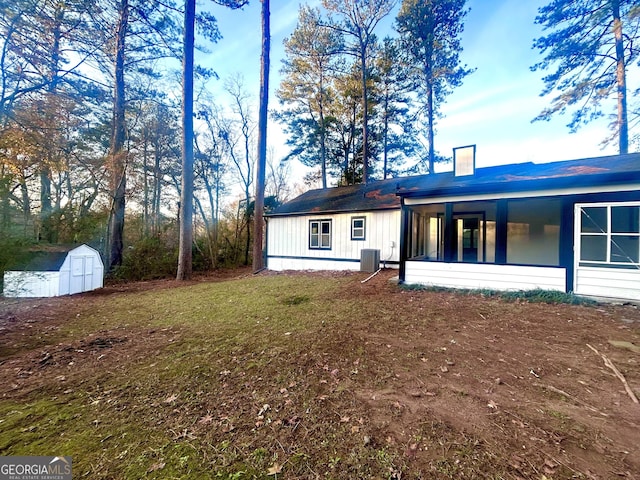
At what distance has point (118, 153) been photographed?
10266 mm

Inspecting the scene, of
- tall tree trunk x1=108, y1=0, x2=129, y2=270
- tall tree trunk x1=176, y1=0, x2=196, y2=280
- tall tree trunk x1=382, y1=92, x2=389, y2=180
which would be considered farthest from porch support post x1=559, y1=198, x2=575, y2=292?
tall tree trunk x1=108, y1=0, x2=129, y2=270

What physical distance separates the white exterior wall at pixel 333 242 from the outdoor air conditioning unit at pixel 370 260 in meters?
0.42

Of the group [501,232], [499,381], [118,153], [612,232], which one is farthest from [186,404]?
[118,153]

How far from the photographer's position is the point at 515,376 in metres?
2.90

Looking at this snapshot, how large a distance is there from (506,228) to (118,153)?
12767 millimetres

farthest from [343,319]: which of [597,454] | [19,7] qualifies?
[19,7]

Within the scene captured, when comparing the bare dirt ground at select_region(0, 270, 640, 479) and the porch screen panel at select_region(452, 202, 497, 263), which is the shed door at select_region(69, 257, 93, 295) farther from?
the porch screen panel at select_region(452, 202, 497, 263)

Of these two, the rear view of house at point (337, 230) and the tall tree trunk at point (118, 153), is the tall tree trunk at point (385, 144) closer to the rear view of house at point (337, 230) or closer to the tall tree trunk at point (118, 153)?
the rear view of house at point (337, 230)

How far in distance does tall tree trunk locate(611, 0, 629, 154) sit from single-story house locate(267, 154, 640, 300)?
6.37m

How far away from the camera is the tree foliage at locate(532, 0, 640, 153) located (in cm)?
1111

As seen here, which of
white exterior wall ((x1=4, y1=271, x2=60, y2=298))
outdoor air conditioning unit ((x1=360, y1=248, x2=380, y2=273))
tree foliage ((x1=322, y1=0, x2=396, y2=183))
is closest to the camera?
white exterior wall ((x1=4, y1=271, x2=60, y2=298))

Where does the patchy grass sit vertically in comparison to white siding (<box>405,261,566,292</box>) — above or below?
below

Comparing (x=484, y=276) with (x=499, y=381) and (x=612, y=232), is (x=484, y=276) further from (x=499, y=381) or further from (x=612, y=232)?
(x=499, y=381)

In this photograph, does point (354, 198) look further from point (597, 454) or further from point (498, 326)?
point (597, 454)
